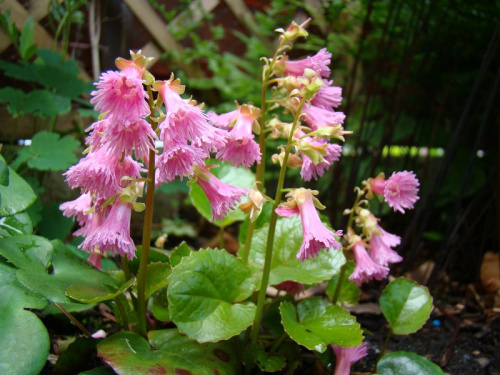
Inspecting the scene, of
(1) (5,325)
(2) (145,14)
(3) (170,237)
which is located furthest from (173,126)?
(2) (145,14)

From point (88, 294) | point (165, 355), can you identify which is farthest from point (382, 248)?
point (88, 294)

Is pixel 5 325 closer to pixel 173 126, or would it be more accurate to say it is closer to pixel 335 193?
pixel 173 126

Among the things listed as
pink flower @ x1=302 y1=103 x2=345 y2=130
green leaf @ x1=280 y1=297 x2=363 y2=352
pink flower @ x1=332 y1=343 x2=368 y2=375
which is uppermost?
pink flower @ x1=302 y1=103 x2=345 y2=130

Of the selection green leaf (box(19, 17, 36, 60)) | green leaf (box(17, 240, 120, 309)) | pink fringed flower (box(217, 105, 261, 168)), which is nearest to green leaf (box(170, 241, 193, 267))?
green leaf (box(17, 240, 120, 309))

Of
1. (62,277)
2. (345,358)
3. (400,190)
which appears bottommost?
(345,358)

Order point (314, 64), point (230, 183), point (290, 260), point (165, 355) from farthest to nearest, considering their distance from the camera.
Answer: point (230, 183), point (290, 260), point (314, 64), point (165, 355)

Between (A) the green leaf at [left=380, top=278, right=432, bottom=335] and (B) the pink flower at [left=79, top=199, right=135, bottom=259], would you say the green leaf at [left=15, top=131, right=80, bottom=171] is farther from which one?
(A) the green leaf at [left=380, top=278, right=432, bottom=335]

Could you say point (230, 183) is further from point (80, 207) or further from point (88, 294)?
point (88, 294)
